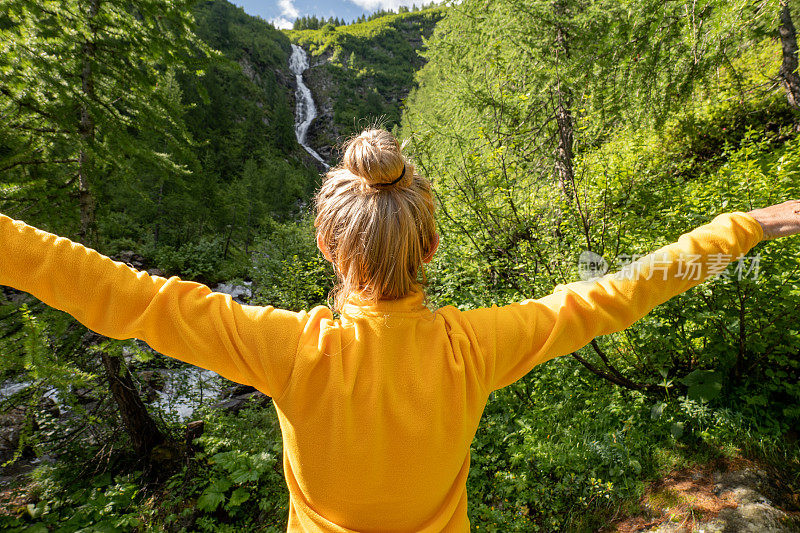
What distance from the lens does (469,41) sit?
10.3 meters

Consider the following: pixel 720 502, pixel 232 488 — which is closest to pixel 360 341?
pixel 720 502

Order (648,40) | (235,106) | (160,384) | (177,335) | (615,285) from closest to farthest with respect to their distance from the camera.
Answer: (177,335)
(615,285)
(648,40)
(160,384)
(235,106)

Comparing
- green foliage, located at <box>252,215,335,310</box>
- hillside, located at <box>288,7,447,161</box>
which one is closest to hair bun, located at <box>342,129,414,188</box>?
green foliage, located at <box>252,215,335,310</box>

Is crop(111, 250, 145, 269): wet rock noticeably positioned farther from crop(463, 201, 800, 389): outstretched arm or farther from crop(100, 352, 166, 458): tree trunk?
crop(463, 201, 800, 389): outstretched arm

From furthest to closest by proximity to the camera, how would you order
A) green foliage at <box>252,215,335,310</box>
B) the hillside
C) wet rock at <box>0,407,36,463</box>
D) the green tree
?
the hillside < green foliage at <box>252,215,335,310</box> < wet rock at <box>0,407,36,463</box> < the green tree

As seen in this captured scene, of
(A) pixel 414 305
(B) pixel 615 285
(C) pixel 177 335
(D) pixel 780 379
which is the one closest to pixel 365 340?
(A) pixel 414 305

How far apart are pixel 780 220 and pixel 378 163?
1540 millimetres

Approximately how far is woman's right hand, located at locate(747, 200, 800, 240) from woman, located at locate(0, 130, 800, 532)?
0.78m

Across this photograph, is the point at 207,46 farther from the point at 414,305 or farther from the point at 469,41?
the point at 469,41

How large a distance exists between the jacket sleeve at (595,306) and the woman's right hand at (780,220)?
0.20 feet

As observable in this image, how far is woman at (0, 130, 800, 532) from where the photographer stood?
958mm

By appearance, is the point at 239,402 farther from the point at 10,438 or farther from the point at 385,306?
A: the point at 385,306

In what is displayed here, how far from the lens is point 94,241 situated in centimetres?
377

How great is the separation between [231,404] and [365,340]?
25.4 ft
